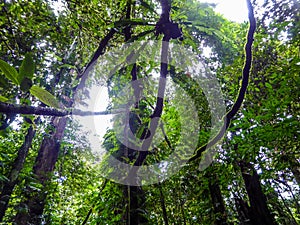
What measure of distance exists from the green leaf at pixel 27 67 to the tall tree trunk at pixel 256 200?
3.12m

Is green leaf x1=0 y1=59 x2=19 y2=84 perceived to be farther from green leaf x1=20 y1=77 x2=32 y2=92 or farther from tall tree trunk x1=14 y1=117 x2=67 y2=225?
tall tree trunk x1=14 y1=117 x2=67 y2=225

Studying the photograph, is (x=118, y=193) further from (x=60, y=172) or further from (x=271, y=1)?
(x=271, y=1)

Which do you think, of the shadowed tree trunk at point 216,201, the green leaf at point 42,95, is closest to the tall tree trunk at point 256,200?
the shadowed tree trunk at point 216,201

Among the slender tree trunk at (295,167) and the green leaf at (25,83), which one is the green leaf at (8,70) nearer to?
the green leaf at (25,83)

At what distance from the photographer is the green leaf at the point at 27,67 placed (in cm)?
44

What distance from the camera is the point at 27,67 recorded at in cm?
44

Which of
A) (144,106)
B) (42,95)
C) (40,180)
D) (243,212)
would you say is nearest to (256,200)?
(243,212)

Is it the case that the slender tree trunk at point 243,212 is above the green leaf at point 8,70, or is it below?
above

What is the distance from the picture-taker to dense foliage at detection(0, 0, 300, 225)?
1.35 metres

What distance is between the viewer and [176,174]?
3.15 metres

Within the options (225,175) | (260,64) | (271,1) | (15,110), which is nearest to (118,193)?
(225,175)

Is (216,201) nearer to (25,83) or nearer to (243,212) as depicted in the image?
(243,212)

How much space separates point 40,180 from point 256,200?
312cm

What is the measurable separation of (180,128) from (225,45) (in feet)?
7.43
